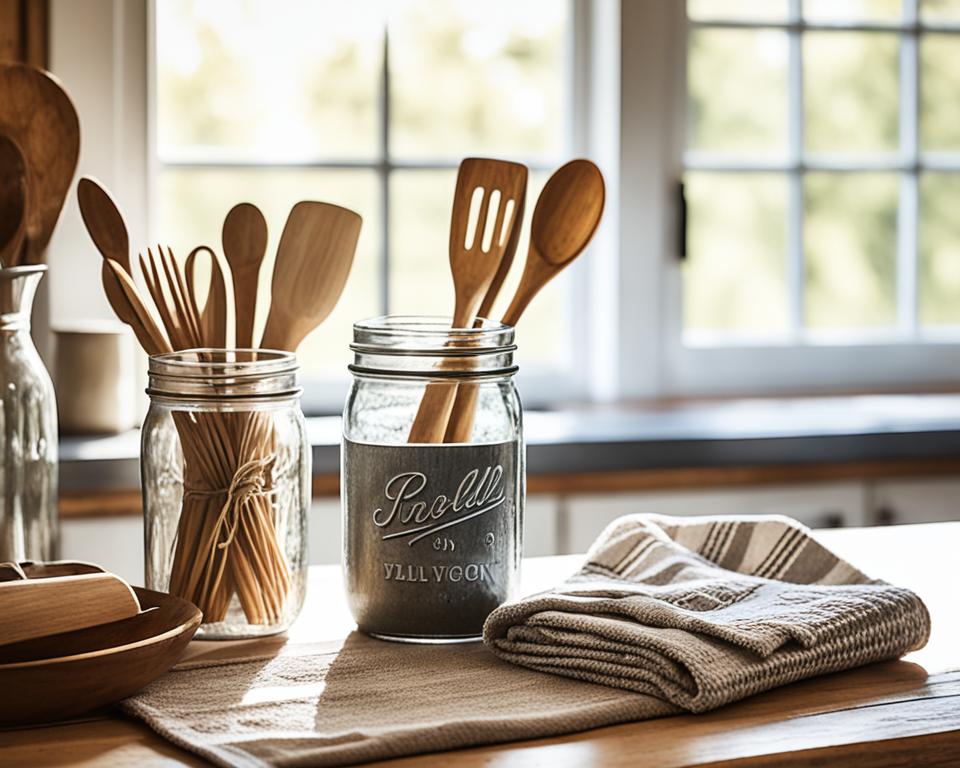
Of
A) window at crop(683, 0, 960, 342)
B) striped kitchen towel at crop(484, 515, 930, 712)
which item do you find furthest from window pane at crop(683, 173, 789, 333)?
striped kitchen towel at crop(484, 515, 930, 712)

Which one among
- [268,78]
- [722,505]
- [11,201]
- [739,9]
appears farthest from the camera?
[739,9]

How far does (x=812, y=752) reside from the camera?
0.66 meters

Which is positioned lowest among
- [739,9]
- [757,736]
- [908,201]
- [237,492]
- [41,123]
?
[757,736]

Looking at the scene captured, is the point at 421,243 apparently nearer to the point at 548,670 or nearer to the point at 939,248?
the point at 939,248

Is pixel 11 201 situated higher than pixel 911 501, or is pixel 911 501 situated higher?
pixel 11 201

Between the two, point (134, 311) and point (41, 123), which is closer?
point (134, 311)

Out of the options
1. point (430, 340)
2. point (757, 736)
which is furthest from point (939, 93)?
point (757, 736)

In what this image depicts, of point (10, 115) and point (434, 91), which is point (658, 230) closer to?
point (434, 91)

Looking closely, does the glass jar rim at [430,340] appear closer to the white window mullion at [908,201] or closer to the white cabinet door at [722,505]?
the white cabinet door at [722,505]

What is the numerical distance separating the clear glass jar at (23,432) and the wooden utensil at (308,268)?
0.15 m

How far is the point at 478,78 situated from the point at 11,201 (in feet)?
4.70

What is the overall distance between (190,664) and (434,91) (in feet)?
5.23

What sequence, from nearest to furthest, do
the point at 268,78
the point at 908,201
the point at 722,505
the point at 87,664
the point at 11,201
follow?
1. the point at 87,664
2. the point at 11,201
3. the point at 722,505
4. the point at 268,78
5. the point at 908,201

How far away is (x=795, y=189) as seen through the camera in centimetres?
243
